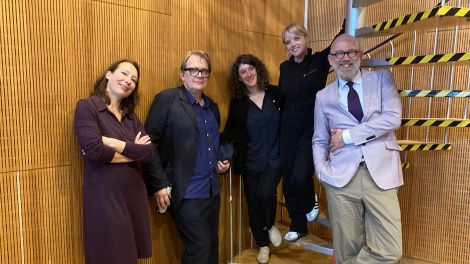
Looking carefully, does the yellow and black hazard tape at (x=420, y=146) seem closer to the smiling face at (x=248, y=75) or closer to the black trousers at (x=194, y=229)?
the smiling face at (x=248, y=75)

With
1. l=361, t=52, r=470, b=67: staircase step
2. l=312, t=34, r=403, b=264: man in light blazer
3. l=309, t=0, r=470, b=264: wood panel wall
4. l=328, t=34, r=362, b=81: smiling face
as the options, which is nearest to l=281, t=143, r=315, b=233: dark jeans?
l=312, t=34, r=403, b=264: man in light blazer

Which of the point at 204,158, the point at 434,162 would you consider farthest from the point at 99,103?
the point at 434,162

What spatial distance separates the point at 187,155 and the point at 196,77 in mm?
560

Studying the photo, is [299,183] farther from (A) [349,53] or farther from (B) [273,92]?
(A) [349,53]

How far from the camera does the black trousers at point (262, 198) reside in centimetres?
328

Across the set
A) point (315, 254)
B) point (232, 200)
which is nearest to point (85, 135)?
point (232, 200)

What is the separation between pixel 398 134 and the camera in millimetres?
3660

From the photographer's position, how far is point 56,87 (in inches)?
88.7

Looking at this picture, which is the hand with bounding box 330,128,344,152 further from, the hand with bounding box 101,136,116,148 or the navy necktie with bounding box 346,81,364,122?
the hand with bounding box 101,136,116,148

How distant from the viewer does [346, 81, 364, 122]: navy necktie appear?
8.06ft

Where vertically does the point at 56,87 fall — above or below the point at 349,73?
→ below

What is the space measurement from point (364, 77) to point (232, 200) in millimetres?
1783

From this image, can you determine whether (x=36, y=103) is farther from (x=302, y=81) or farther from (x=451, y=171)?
(x=451, y=171)

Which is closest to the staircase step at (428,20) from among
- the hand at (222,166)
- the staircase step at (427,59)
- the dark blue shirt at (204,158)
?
the staircase step at (427,59)
